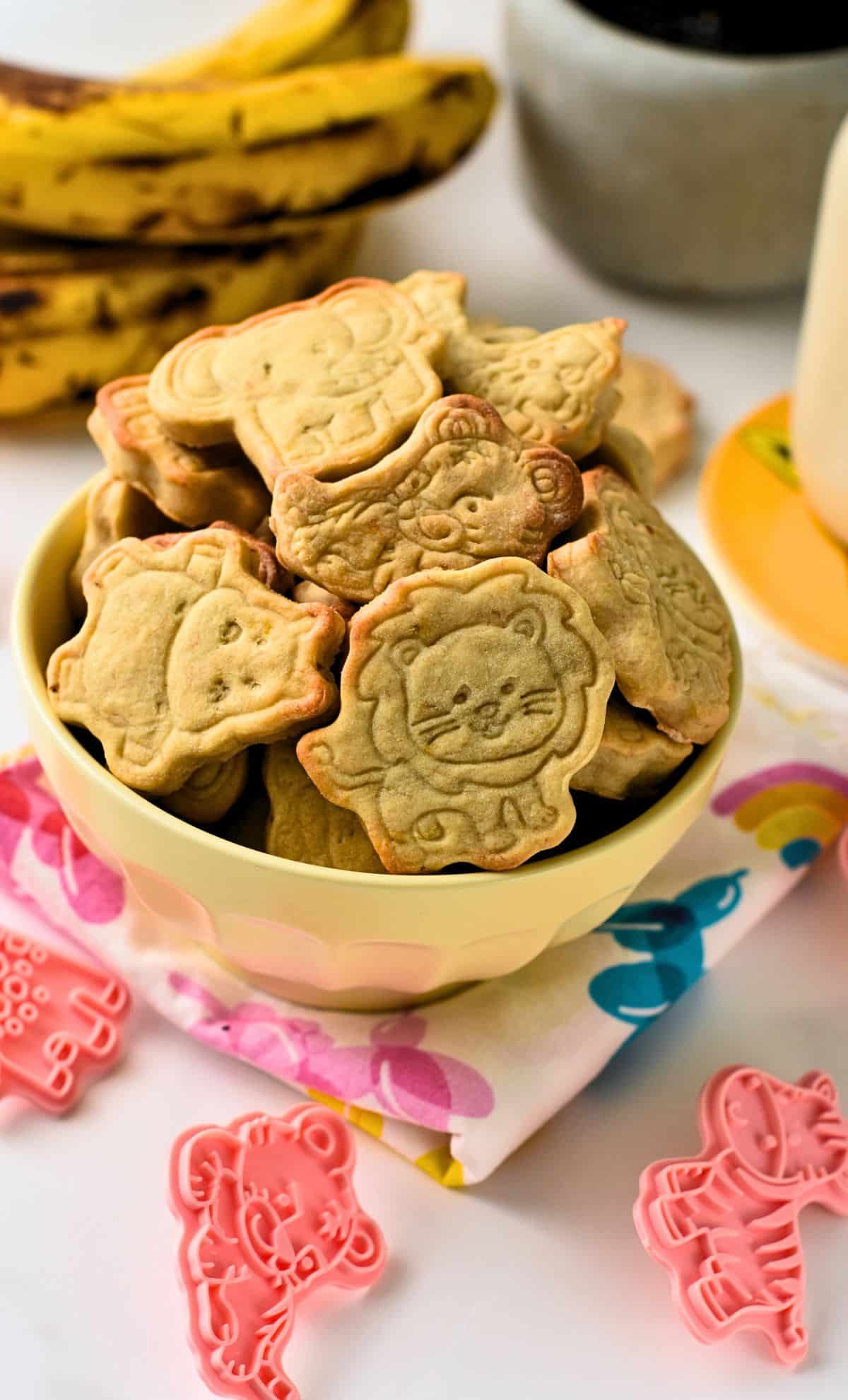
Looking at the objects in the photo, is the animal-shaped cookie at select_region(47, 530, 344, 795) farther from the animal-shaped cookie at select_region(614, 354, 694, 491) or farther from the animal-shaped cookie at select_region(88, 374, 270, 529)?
the animal-shaped cookie at select_region(614, 354, 694, 491)

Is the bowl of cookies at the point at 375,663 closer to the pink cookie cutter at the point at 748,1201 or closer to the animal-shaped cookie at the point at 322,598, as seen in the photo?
the animal-shaped cookie at the point at 322,598

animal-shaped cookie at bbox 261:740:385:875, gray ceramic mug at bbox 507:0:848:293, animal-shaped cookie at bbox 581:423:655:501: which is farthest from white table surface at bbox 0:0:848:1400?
gray ceramic mug at bbox 507:0:848:293

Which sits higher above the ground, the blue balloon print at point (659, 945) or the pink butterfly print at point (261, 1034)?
the blue balloon print at point (659, 945)

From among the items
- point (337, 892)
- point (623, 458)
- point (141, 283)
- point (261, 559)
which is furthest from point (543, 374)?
point (141, 283)

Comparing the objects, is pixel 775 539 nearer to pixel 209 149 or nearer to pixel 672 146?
pixel 672 146

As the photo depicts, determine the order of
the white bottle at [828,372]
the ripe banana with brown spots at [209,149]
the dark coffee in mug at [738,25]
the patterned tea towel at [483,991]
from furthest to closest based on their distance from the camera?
the dark coffee in mug at [738,25] < the ripe banana with brown spots at [209,149] < the white bottle at [828,372] < the patterned tea towel at [483,991]

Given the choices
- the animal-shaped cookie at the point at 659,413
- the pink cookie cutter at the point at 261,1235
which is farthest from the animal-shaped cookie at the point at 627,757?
the animal-shaped cookie at the point at 659,413

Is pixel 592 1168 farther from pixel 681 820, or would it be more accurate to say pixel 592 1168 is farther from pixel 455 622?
pixel 455 622

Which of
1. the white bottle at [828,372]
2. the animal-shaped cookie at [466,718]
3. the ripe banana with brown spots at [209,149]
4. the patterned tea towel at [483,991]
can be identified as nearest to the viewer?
the animal-shaped cookie at [466,718]
